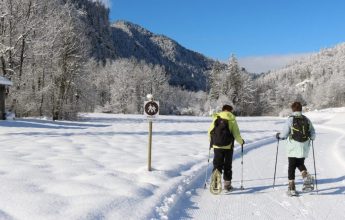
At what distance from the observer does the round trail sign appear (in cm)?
964

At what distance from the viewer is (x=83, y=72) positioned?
135 feet

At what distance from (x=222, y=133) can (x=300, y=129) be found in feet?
5.68

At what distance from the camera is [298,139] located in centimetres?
875

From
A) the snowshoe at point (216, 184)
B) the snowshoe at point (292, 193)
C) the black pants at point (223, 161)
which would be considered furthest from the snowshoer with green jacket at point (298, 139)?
the snowshoe at point (216, 184)

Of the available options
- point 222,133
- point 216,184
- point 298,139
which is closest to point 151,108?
point 222,133

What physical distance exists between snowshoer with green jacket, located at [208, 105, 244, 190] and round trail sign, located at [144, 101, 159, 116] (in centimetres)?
160

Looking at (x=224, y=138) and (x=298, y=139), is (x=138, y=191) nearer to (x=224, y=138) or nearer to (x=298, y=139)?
(x=224, y=138)

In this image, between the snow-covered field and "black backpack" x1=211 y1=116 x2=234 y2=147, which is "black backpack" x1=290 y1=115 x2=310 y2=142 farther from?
"black backpack" x1=211 y1=116 x2=234 y2=147

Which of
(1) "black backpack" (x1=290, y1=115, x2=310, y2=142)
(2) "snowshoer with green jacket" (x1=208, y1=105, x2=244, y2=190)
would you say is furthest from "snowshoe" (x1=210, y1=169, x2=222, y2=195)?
(1) "black backpack" (x1=290, y1=115, x2=310, y2=142)

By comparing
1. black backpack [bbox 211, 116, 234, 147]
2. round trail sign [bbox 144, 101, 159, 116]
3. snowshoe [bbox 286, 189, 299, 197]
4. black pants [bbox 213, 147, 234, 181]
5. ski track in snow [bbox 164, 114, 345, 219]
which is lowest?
ski track in snow [bbox 164, 114, 345, 219]

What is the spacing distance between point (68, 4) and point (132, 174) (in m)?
33.3

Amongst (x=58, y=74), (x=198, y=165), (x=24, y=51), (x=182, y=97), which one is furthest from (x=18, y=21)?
(x=182, y=97)

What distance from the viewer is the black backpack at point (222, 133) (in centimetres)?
855

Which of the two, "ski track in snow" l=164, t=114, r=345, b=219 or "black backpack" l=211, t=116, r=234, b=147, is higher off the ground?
"black backpack" l=211, t=116, r=234, b=147
